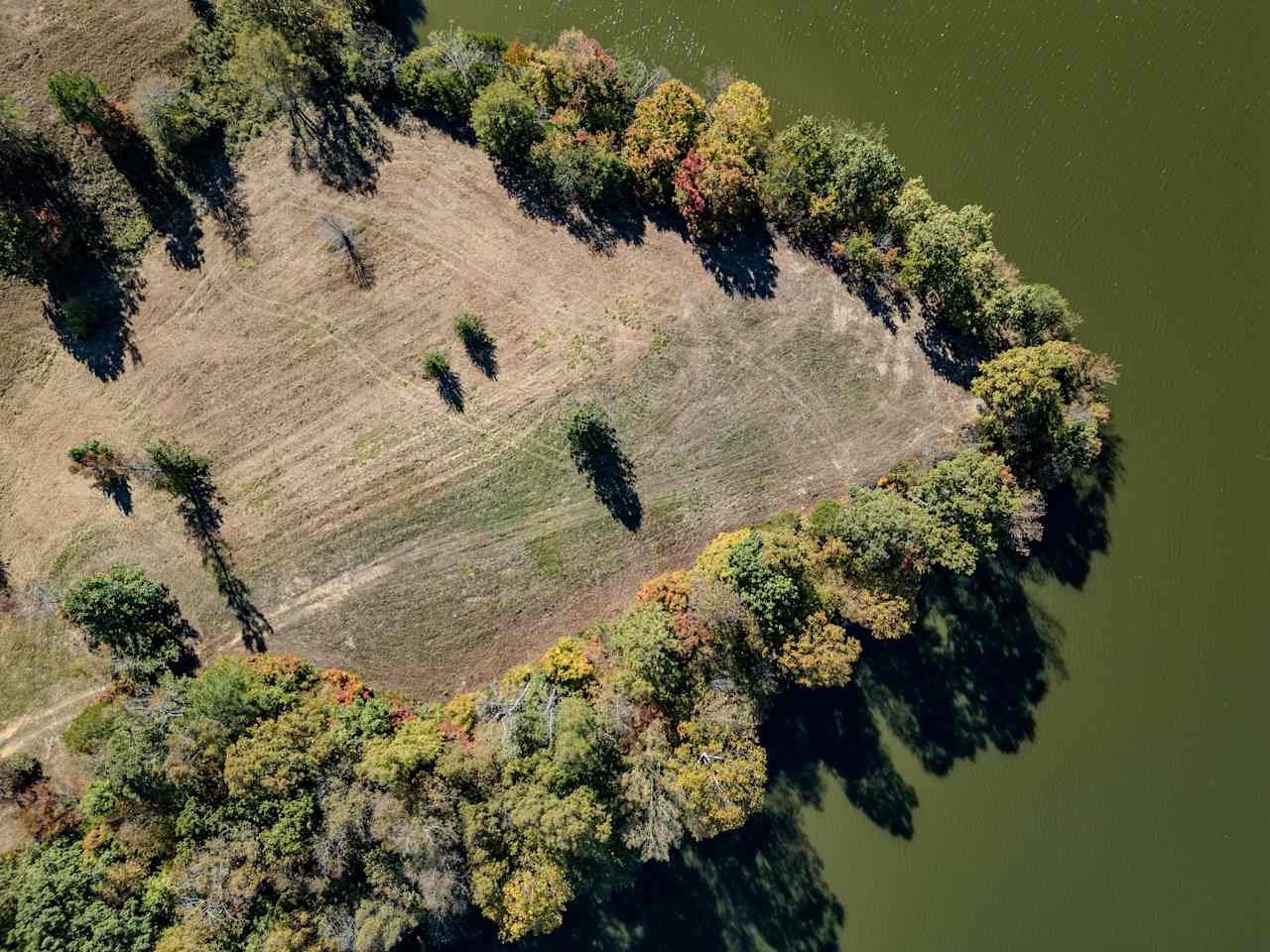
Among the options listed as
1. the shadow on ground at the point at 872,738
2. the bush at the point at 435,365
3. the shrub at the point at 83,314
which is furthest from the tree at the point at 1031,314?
the shrub at the point at 83,314

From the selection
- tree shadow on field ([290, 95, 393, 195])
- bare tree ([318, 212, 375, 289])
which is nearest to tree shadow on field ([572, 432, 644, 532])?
bare tree ([318, 212, 375, 289])

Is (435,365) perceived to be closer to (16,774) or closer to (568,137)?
(568,137)

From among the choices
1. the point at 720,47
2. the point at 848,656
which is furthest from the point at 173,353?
the point at 848,656

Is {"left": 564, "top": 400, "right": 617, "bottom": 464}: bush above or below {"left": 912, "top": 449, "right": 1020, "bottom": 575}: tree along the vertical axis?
above

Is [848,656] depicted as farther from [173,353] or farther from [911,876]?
[173,353]

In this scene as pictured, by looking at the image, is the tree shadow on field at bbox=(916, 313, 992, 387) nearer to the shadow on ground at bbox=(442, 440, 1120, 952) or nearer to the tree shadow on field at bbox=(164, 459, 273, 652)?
the shadow on ground at bbox=(442, 440, 1120, 952)

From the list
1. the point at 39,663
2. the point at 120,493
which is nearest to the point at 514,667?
the point at 120,493

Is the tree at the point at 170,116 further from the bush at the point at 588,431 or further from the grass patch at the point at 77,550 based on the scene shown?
the bush at the point at 588,431
